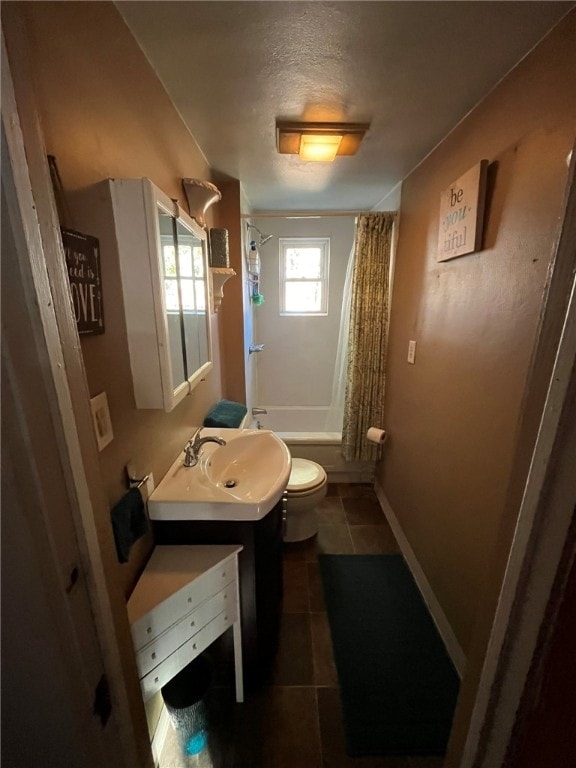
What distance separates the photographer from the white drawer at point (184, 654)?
890mm

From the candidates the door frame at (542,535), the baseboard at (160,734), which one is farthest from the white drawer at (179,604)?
the door frame at (542,535)

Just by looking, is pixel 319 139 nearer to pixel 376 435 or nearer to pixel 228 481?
pixel 228 481

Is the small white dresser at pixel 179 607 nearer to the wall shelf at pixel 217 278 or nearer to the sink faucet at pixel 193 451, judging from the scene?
the sink faucet at pixel 193 451

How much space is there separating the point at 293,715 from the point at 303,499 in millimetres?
937

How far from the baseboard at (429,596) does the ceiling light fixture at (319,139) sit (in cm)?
228

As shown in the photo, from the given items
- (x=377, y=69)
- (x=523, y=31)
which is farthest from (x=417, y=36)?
(x=523, y=31)

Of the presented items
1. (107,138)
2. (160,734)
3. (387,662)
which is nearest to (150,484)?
(160,734)

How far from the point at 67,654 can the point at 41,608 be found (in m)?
0.11

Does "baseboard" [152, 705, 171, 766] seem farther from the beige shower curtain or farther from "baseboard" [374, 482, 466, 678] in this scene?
the beige shower curtain

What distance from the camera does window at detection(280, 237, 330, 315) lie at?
345cm

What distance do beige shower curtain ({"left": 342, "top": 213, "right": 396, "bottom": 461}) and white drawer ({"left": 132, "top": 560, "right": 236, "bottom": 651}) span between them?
169cm

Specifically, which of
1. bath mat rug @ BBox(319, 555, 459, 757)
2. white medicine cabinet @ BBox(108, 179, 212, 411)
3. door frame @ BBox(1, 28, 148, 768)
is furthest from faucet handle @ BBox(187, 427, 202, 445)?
bath mat rug @ BBox(319, 555, 459, 757)

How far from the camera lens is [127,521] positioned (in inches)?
34.4

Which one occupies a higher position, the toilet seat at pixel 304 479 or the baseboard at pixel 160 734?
the toilet seat at pixel 304 479
